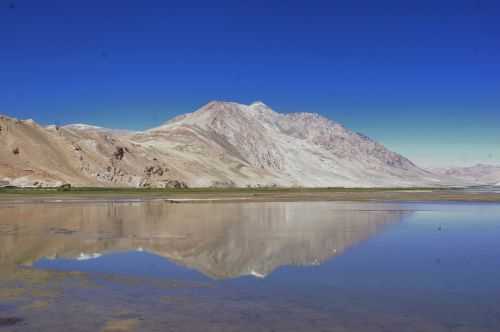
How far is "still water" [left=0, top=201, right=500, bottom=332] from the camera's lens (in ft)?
30.9

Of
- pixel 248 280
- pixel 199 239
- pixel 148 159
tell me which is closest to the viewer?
pixel 248 280

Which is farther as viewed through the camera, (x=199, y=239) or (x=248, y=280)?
(x=199, y=239)

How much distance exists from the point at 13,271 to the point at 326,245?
34.9 feet

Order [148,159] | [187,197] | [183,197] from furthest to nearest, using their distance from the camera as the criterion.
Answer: [148,159] < [183,197] < [187,197]

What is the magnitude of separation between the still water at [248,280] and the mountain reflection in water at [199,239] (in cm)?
7

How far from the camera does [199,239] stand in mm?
21438

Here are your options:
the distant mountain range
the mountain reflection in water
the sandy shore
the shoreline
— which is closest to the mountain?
the distant mountain range

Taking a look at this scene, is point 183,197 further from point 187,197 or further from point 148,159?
point 148,159

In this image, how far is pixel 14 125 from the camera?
333 ft

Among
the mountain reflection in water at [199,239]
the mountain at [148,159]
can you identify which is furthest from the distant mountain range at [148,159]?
the mountain reflection in water at [199,239]

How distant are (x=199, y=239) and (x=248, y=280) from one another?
8526 millimetres

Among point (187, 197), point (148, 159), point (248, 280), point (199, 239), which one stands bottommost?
point (248, 280)

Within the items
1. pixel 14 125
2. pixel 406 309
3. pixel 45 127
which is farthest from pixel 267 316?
pixel 45 127

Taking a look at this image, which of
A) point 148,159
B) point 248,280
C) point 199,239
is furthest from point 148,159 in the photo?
point 248,280
